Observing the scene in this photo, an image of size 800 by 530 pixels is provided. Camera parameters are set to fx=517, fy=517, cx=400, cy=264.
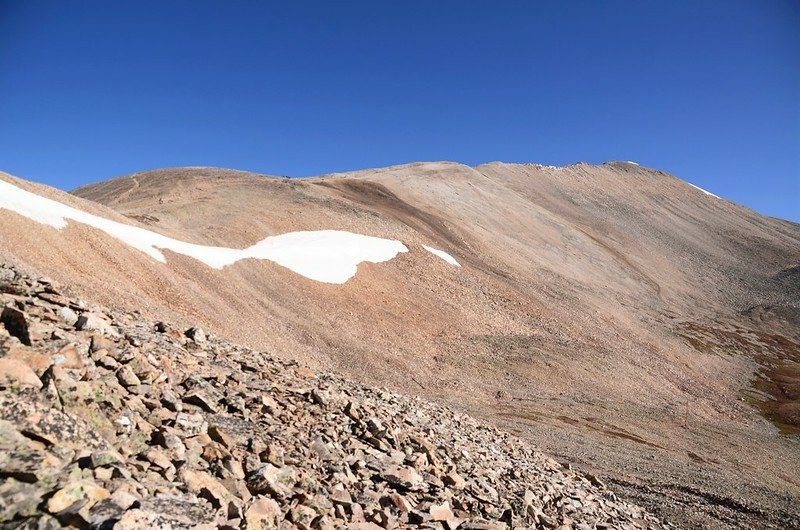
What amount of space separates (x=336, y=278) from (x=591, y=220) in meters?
75.3

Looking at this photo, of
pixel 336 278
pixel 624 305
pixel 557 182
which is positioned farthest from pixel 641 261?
pixel 336 278

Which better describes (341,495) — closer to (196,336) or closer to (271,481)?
(271,481)

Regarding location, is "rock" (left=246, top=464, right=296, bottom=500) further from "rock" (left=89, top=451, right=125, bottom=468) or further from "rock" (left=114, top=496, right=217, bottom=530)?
"rock" (left=89, top=451, right=125, bottom=468)

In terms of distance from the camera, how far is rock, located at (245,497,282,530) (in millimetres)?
6469

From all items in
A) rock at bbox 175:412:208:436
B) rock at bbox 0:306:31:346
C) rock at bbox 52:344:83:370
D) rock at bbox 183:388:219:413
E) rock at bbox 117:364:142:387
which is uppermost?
rock at bbox 0:306:31:346

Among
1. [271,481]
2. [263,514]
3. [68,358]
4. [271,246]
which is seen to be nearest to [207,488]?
[263,514]

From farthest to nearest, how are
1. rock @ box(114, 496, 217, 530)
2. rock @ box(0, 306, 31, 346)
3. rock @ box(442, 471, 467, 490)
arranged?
rock @ box(442, 471, 467, 490) → rock @ box(0, 306, 31, 346) → rock @ box(114, 496, 217, 530)

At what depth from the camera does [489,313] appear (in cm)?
4362

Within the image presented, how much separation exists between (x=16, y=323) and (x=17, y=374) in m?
1.76

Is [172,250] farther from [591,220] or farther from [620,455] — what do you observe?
[591,220]

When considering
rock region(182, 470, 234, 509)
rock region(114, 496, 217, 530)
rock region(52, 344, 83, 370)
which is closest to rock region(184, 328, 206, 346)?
rock region(52, 344, 83, 370)

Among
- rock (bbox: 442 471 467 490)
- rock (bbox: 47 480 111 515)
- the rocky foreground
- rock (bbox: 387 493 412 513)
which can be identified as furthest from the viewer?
rock (bbox: 442 471 467 490)

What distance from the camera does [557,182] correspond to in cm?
12012

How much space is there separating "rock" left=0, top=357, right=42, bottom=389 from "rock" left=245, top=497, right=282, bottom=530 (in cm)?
322
